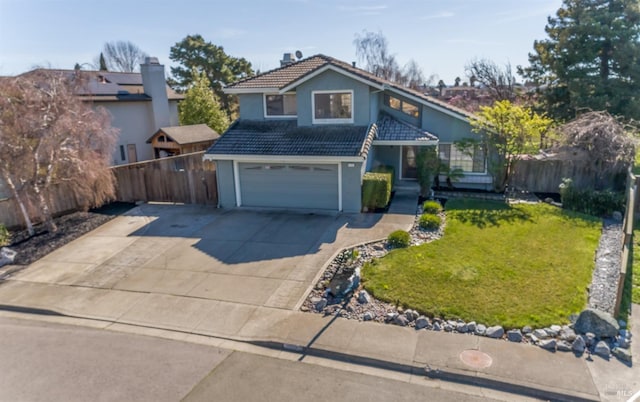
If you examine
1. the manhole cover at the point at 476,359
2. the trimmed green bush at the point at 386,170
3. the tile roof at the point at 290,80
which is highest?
the tile roof at the point at 290,80

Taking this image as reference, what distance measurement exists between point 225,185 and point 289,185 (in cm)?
281

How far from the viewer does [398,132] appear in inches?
731

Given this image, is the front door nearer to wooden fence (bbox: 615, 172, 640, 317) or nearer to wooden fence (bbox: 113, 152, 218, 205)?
wooden fence (bbox: 615, 172, 640, 317)

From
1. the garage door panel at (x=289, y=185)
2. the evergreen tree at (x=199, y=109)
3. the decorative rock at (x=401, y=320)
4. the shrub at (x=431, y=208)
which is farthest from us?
the evergreen tree at (x=199, y=109)

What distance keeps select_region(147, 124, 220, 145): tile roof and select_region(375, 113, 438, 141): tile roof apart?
1218 centimetres

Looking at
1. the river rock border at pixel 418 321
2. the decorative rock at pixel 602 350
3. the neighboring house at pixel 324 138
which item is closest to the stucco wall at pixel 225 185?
the neighboring house at pixel 324 138

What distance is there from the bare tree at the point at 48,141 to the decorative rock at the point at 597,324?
1574 cm

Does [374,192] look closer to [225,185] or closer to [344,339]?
[225,185]

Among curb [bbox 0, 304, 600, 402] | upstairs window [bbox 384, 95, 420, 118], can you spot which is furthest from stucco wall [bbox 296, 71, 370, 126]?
curb [bbox 0, 304, 600, 402]

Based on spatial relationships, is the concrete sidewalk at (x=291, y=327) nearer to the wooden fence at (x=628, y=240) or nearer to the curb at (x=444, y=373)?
the curb at (x=444, y=373)

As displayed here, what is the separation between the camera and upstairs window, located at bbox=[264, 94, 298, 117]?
18844 millimetres

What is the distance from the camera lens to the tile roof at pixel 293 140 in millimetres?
16094

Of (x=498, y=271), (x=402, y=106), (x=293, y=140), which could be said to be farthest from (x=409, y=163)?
(x=498, y=271)

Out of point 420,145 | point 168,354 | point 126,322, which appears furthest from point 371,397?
point 420,145
